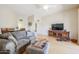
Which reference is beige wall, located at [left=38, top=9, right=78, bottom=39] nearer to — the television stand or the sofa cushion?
the television stand

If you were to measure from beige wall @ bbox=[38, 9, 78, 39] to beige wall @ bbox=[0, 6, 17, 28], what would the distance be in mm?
879


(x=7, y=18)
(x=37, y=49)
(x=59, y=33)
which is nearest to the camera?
(x=37, y=49)

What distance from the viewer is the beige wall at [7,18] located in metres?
3.57

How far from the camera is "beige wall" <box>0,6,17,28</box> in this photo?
3571 millimetres

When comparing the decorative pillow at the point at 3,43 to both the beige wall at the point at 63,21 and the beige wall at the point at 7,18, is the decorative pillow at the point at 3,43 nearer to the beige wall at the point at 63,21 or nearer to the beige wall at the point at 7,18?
the beige wall at the point at 7,18

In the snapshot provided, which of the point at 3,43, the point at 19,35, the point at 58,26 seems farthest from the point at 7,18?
the point at 58,26

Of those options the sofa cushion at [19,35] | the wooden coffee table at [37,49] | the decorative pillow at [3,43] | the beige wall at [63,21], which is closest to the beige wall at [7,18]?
the sofa cushion at [19,35]

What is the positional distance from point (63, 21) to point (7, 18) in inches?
84.3

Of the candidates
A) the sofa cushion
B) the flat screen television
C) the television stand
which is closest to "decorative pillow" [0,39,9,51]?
the sofa cushion

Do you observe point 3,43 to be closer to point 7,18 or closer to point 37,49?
point 37,49

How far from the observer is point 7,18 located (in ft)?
12.4

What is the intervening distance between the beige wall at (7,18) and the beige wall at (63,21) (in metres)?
0.88
